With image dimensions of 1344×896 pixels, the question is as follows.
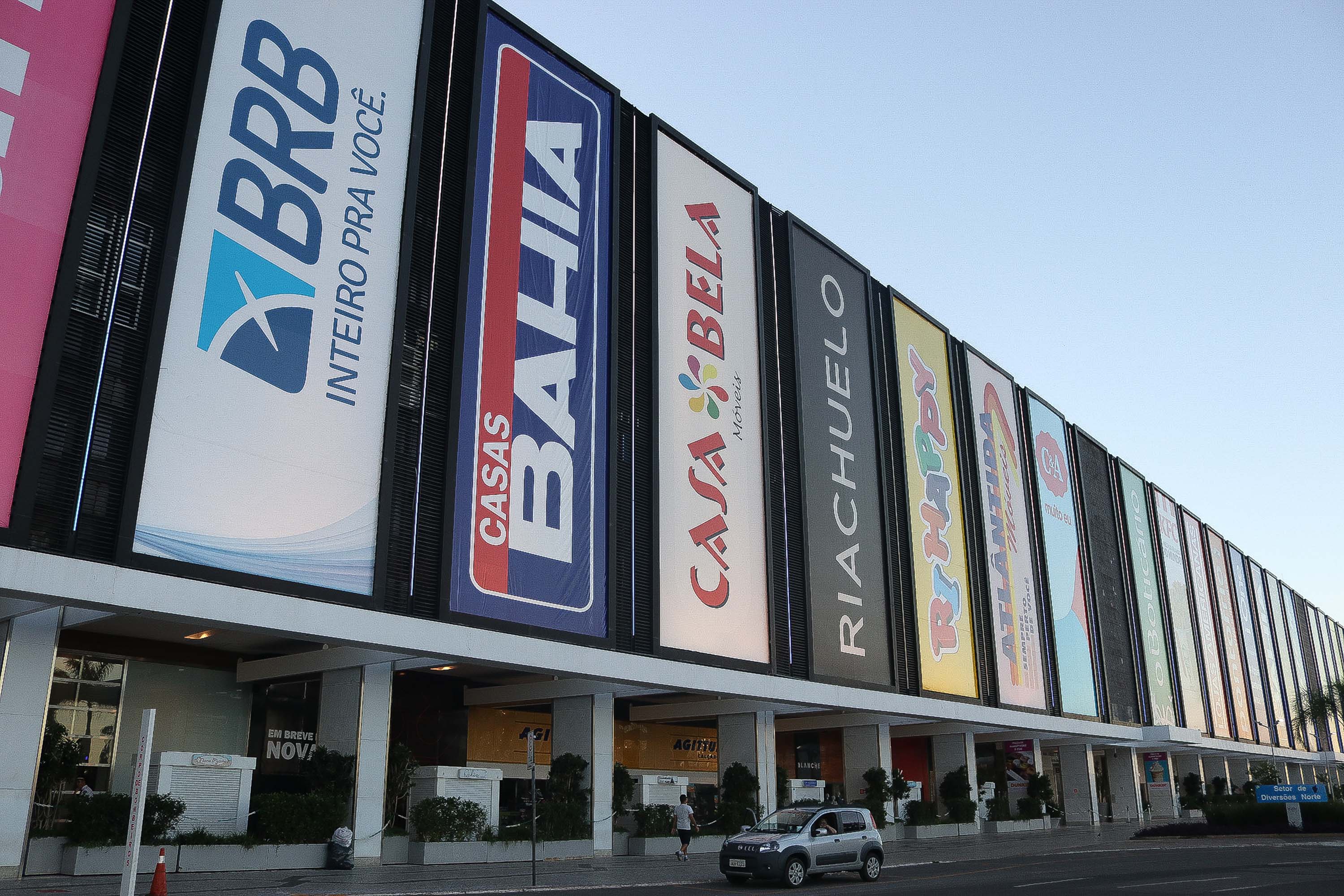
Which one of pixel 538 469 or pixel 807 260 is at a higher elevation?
pixel 807 260

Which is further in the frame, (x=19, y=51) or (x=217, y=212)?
(x=217, y=212)

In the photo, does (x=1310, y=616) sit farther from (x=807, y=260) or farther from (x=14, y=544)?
(x=14, y=544)

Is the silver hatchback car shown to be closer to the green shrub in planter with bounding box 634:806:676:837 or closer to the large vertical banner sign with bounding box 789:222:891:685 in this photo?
the green shrub in planter with bounding box 634:806:676:837

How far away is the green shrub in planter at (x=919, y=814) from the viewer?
4334 centimetres

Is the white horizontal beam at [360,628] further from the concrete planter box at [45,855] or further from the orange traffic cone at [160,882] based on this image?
the orange traffic cone at [160,882]

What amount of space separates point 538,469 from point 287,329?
805 cm

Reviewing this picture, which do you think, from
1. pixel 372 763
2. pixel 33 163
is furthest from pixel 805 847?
pixel 33 163

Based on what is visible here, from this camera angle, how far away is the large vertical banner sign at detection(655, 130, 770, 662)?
33844 millimetres

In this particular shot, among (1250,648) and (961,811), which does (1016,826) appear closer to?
(961,811)

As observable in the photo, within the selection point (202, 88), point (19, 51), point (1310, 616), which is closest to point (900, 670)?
point (202, 88)

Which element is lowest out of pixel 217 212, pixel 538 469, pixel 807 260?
pixel 538 469

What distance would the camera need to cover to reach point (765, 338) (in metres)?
40.4

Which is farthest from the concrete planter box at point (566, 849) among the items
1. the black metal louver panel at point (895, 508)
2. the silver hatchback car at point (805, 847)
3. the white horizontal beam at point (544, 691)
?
the black metal louver panel at point (895, 508)

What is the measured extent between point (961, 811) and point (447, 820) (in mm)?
28643
